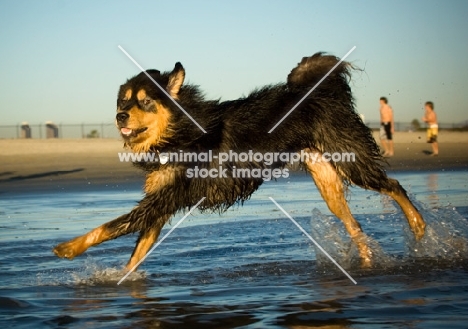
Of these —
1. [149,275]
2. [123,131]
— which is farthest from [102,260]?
[123,131]

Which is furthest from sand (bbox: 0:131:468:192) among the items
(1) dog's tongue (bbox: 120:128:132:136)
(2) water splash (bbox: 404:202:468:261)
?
(1) dog's tongue (bbox: 120:128:132:136)

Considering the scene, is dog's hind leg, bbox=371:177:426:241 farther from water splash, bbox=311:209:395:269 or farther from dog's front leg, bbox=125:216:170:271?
dog's front leg, bbox=125:216:170:271

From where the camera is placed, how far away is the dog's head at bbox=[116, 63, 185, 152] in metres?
6.98

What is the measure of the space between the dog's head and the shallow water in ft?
3.98

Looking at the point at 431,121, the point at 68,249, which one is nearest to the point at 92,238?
the point at 68,249

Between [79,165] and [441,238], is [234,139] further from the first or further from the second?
[79,165]

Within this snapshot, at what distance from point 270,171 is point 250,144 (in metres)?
0.45

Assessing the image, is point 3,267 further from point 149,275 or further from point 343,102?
point 343,102

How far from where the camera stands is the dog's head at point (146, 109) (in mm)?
6984

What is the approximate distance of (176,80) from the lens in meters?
7.18

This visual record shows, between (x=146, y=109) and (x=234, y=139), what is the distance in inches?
36.1

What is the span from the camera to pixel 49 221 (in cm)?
1107

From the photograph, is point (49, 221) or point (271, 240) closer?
point (271, 240)

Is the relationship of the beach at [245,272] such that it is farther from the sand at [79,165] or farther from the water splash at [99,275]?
the sand at [79,165]
